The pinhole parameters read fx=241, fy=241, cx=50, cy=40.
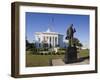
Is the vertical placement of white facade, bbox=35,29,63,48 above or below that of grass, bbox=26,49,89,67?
above

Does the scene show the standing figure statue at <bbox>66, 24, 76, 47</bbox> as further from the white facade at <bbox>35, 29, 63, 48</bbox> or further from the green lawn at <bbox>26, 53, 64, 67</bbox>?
the green lawn at <bbox>26, 53, 64, 67</bbox>

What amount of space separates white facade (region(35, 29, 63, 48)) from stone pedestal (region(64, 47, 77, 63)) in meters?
0.10

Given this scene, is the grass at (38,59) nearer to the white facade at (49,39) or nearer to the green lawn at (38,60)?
the green lawn at (38,60)

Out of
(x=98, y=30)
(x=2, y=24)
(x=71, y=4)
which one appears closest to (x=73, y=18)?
(x=71, y=4)

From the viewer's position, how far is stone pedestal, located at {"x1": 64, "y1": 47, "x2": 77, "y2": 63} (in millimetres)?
2256

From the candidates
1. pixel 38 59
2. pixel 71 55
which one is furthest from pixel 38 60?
pixel 71 55

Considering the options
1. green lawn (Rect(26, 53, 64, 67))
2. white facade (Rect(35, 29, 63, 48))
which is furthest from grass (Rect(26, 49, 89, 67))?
white facade (Rect(35, 29, 63, 48))

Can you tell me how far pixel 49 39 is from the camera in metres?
2.18

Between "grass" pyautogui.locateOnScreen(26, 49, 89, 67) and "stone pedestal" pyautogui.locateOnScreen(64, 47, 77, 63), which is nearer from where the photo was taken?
"grass" pyautogui.locateOnScreen(26, 49, 89, 67)

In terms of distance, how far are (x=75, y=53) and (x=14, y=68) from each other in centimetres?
61

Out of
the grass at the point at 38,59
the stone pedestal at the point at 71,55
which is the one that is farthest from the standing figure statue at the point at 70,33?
the grass at the point at 38,59

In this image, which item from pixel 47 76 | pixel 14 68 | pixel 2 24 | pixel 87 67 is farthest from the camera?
pixel 87 67

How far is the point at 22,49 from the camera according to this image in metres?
2.06

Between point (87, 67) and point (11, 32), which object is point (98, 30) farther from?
point (11, 32)
